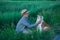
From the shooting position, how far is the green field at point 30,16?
2268 mm

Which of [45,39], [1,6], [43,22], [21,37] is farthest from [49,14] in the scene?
[1,6]

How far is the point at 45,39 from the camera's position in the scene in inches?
89.4

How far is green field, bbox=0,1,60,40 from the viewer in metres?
2.27

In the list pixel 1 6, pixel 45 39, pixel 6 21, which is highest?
pixel 1 6

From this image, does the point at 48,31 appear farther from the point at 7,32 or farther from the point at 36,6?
the point at 7,32

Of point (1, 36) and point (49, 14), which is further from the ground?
point (49, 14)

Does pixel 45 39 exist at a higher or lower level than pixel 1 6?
lower

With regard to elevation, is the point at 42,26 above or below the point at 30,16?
below

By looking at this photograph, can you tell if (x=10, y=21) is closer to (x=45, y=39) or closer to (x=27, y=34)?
(x=27, y=34)

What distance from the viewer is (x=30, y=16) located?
7.54 ft

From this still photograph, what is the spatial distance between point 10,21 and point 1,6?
24cm

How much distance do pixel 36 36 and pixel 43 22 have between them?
21 centimetres

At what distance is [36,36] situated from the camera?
2.27 meters

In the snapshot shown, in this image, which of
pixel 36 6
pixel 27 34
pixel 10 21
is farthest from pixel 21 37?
pixel 36 6
